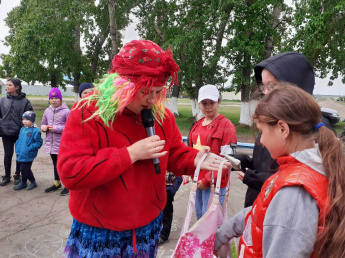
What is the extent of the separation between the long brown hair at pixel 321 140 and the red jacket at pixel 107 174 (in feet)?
2.31

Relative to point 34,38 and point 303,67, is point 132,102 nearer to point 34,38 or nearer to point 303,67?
point 303,67

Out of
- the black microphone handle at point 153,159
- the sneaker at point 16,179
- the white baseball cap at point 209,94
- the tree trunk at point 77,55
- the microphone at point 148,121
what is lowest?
the sneaker at point 16,179

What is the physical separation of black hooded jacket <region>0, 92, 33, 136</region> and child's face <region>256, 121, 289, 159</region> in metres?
4.89

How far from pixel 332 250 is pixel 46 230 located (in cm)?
339

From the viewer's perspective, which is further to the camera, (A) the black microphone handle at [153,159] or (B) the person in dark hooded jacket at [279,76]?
(B) the person in dark hooded jacket at [279,76]

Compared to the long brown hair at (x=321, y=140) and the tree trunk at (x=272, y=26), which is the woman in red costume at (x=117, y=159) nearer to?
the long brown hair at (x=321, y=140)

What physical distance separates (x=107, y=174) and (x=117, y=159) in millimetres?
89

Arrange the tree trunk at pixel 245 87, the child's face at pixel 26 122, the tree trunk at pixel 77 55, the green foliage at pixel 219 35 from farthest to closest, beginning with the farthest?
1. the tree trunk at pixel 77 55
2. the tree trunk at pixel 245 87
3. the green foliage at pixel 219 35
4. the child's face at pixel 26 122

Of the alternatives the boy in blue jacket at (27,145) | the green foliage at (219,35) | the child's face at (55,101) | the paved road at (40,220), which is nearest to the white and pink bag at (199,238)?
the paved road at (40,220)

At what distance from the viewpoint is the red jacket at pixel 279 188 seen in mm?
1005

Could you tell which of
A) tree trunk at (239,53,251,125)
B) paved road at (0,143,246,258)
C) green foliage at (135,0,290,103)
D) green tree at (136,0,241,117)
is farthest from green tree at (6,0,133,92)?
paved road at (0,143,246,258)

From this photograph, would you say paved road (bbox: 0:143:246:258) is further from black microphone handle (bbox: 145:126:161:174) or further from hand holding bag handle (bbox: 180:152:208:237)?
black microphone handle (bbox: 145:126:161:174)

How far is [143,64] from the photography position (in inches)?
58.2

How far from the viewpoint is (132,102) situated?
1.52 m
